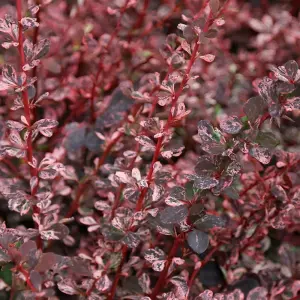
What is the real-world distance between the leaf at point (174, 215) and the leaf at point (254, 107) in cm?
15

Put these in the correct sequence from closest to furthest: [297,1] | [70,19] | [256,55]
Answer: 1. [70,19]
2. [256,55]
3. [297,1]

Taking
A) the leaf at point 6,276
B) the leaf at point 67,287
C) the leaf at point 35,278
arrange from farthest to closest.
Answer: the leaf at point 6,276 < the leaf at point 67,287 < the leaf at point 35,278

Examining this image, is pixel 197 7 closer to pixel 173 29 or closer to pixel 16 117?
pixel 173 29

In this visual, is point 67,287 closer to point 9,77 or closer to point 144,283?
point 144,283

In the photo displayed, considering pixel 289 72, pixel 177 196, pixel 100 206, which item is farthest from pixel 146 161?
pixel 289 72

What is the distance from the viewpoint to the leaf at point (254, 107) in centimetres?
74

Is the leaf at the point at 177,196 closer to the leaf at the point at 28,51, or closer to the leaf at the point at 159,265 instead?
the leaf at the point at 159,265

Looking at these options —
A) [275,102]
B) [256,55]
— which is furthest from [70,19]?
[275,102]

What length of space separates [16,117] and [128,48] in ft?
0.89

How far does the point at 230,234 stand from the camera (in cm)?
93

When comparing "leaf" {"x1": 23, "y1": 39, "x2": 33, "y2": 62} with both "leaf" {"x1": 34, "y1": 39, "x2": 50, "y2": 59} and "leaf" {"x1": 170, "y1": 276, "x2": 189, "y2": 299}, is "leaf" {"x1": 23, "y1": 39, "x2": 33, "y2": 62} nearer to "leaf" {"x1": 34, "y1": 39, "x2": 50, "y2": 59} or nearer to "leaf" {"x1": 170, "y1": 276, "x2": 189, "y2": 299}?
"leaf" {"x1": 34, "y1": 39, "x2": 50, "y2": 59}

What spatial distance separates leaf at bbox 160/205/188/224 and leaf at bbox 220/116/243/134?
0.40 feet

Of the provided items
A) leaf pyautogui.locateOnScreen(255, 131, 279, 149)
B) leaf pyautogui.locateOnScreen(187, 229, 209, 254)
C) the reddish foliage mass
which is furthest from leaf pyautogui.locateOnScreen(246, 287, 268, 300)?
leaf pyautogui.locateOnScreen(255, 131, 279, 149)


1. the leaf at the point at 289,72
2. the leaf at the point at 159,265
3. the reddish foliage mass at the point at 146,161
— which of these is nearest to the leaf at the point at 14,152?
the reddish foliage mass at the point at 146,161
